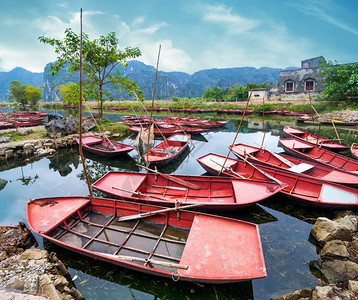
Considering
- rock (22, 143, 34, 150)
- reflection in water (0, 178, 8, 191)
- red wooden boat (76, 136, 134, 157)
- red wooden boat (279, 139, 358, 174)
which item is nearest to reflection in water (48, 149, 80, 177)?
red wooden boat (76, 136, 134, 157)

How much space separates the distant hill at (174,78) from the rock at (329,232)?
103242 mm

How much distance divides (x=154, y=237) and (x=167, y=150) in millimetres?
8365

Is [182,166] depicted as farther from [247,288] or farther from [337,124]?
[337,124]

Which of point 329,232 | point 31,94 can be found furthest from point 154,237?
point 31,94

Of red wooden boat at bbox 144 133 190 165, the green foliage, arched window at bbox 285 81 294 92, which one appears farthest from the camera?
the green foliage

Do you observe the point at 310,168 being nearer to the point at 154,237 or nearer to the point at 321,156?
the point at 321,156

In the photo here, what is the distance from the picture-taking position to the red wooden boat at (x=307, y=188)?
6537 millimetres

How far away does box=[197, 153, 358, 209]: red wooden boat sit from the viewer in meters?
6.54

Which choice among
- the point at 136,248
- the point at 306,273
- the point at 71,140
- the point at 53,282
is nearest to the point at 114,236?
the point at 136,248

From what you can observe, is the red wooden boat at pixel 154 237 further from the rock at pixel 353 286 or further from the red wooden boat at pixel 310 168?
the red wooden boat at pixel 310 168

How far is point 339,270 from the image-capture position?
460 cm

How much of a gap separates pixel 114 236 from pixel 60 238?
1.44 m

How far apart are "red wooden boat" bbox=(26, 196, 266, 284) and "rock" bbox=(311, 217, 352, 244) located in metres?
2.30

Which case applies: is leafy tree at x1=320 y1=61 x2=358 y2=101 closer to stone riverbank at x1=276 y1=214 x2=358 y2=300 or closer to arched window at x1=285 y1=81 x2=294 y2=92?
arched window at x1=285 y1=81 x2=294 y2=92
